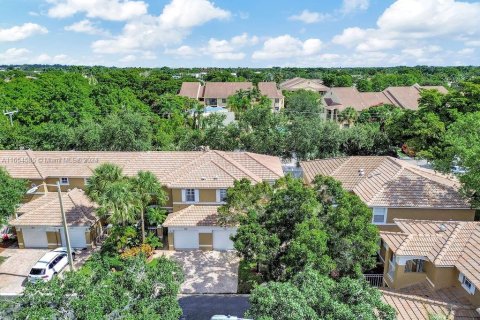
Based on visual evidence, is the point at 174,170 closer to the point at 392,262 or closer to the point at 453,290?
the point at 392,262

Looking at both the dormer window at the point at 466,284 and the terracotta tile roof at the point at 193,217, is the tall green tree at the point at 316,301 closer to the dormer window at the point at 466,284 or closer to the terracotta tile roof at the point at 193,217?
the dormer window at the point at 466,284

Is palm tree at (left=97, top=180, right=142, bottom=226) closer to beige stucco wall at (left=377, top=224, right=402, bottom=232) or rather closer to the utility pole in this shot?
beige stucco wall at (left=377, top=224, right=402, bottom=232)

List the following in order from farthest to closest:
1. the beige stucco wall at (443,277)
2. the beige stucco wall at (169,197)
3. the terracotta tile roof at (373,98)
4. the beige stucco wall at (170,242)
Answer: the terracotta tile roof at (373,98) → the beige stucco wall at (169,197) → the beige stucco wall at (170,242) → the beige stucco wall at (443,277)

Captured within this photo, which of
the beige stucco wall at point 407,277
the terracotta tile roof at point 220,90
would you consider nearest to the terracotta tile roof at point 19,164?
the beige stucco wall at point 407,277

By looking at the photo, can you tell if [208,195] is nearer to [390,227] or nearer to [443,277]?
[390,227]

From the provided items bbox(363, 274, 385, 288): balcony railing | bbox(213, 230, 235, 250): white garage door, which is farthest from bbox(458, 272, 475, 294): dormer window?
bbox(213, 230, 235, 250): white garage door

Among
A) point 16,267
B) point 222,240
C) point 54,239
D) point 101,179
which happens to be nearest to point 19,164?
point 54,239
